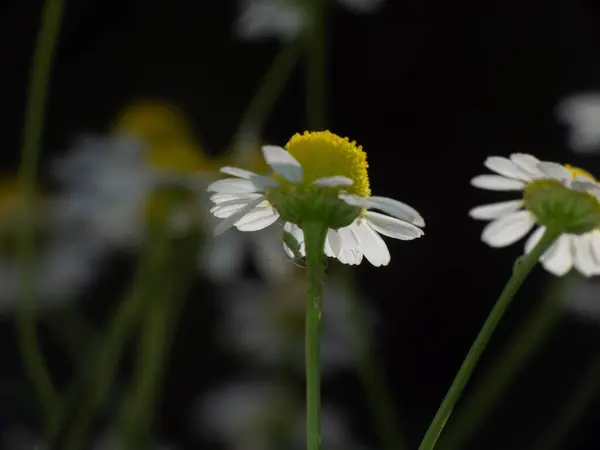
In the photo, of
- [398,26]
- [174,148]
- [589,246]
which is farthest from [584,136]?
[398,26]

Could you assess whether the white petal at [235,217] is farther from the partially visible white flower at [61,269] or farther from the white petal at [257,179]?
the partially visible white flower at [61,269]

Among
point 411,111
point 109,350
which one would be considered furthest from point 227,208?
point 411,111

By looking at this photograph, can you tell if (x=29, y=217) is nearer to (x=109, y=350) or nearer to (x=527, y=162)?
(x=109, y=350)

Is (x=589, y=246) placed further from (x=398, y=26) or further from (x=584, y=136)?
(x=398, y=26)

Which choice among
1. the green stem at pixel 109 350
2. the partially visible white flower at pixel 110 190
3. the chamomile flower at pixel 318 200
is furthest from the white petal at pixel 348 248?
the partially visible white flower at pixel 110 190

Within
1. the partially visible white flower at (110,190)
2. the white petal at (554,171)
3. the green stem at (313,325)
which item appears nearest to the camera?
the green stem at (313,325)

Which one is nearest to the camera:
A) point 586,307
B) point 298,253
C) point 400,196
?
point 298,253
